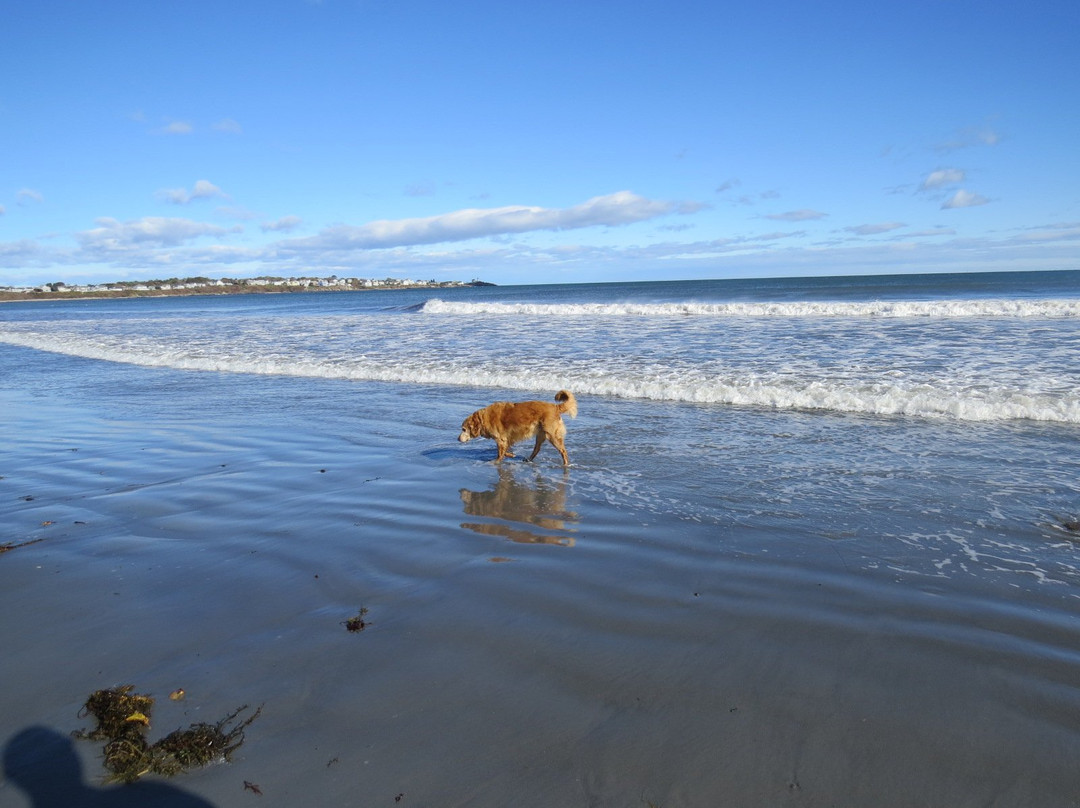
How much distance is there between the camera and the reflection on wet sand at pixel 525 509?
556cm

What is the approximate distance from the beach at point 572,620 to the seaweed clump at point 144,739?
0.06m

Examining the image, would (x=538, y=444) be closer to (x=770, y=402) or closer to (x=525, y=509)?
(x=525, y=509)

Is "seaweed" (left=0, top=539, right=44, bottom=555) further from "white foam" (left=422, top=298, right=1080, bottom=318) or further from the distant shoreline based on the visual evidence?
the distant shoreline

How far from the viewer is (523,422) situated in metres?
7.93

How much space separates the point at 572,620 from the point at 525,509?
236 cm

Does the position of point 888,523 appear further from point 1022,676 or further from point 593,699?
point 593,699

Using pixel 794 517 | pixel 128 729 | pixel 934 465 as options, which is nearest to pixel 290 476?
pixel 128 729

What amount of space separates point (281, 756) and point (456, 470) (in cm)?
495

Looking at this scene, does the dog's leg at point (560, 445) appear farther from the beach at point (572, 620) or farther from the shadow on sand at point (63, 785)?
the shadow on sand at point (63, 785)

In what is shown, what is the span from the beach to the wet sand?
0.02 metres

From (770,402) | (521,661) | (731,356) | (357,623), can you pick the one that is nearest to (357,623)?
(357,623)

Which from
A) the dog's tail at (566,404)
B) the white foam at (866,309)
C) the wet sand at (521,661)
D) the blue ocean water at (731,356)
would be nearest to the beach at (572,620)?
the wet sand at (521,661)

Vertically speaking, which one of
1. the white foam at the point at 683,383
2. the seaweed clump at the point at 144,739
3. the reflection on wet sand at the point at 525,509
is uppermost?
the white foam at the point at 683,383

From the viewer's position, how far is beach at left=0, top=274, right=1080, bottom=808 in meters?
2.73
